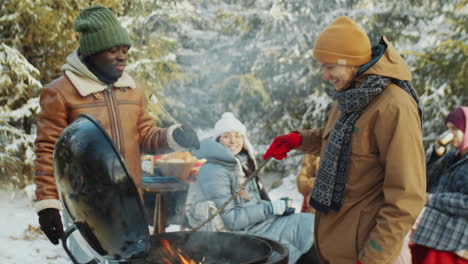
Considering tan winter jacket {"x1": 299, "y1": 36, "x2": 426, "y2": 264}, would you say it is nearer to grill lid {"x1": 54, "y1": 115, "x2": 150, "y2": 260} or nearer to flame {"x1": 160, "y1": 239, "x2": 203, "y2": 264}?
flame {"x1": 160, "y1": 239, "x2": 203, "y2": 264}

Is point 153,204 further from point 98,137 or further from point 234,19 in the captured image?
point 234,19

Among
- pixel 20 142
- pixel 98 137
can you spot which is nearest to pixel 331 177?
pixel 98 137

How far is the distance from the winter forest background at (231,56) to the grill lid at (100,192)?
16.7 ft

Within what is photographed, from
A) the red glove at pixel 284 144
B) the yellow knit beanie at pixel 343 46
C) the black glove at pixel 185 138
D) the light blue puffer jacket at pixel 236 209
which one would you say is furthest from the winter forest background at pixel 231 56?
the yellow knit beanie at pixel 343 46

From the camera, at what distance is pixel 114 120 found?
92.3 inches

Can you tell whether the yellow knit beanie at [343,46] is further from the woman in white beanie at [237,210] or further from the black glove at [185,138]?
the woman in white beanie at [237,210]

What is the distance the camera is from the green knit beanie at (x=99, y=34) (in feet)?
7.36

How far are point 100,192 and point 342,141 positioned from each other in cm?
100

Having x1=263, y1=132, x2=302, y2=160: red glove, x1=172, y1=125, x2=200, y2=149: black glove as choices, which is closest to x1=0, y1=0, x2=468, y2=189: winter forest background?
x1=172, y1=125, x2=200, y2=149: black glove

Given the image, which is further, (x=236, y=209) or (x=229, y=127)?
(x=229, y=127)

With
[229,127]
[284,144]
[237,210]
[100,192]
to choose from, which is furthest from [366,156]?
[229,127]

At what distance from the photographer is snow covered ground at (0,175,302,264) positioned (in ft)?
15.0

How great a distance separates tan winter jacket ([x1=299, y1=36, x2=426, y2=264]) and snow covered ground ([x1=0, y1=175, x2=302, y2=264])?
135 inches

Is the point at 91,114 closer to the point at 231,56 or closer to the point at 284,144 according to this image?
the point at 284,144
